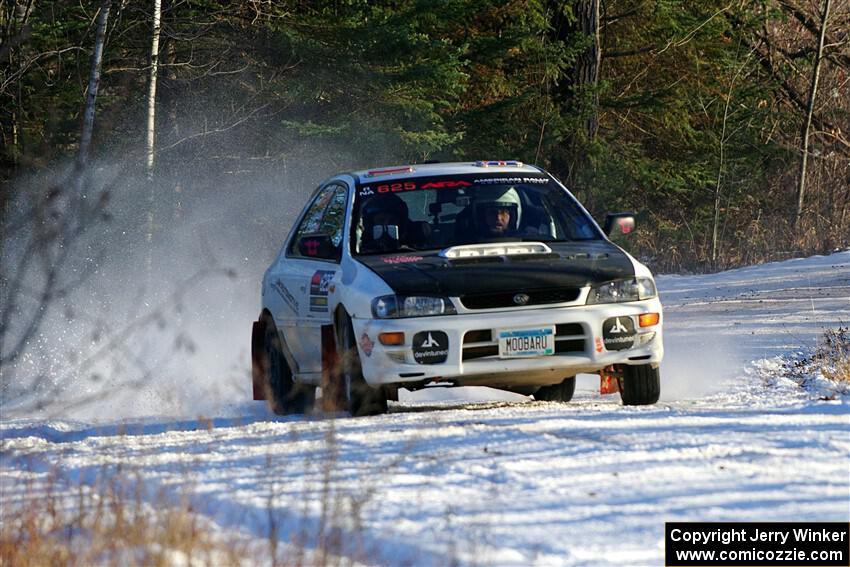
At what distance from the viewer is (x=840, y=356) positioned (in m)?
11.1

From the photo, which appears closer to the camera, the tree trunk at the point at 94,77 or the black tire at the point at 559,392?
the black tire at the point at 559,392

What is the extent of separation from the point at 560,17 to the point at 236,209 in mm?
7056

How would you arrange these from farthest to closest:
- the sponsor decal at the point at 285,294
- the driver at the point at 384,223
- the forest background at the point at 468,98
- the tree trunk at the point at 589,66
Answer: the tree trunk at the point at 589,66, the forest background at the point at 468,98, the sponsor decal at the point at 285,294, the driver at the point at 384,223

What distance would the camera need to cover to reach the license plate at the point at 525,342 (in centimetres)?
841

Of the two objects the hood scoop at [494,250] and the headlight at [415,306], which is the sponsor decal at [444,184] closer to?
the hood scoop at [494,250]

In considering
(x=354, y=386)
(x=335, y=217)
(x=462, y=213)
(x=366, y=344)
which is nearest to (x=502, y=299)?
(x=366, y=344)

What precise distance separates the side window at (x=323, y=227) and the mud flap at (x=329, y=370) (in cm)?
53

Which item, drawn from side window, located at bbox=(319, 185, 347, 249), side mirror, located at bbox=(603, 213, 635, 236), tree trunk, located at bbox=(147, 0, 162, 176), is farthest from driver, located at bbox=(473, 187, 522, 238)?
tree trunk, located at bbox=(147, 0, 162, 176)

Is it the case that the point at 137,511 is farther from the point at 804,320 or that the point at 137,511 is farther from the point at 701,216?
the point at 701,216

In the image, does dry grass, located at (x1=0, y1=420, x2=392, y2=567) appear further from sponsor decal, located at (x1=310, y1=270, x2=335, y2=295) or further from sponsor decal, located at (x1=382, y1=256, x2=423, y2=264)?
sponsor decal, located at (x1=310, y1=270, x2=335, y2=295)

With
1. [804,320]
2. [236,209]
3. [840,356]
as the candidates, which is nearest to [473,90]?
[236,209]

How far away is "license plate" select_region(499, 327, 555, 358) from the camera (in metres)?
8.41

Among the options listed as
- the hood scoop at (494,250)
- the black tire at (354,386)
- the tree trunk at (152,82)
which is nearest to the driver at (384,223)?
the hood scoop at (494,250)

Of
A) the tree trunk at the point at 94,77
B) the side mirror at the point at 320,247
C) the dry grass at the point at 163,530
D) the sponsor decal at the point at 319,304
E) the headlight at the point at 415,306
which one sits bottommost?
the dry grass at the point at 163,530
